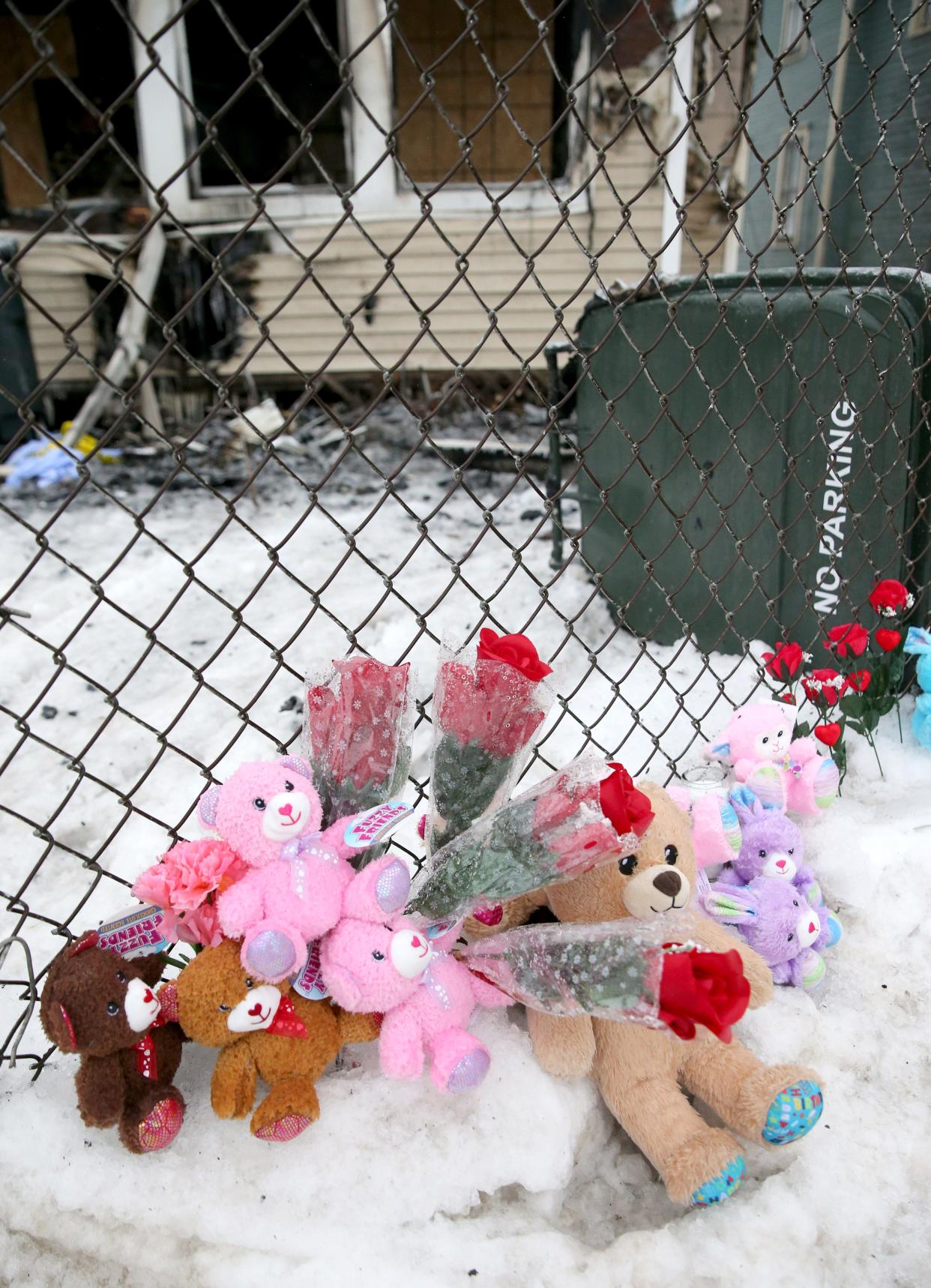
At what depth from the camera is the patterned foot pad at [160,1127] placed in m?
1.30

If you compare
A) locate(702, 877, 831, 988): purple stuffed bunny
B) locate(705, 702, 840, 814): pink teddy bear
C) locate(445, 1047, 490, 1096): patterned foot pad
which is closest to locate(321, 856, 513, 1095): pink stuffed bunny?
locate(445, 1047, 490, 1096): patterned foot pad

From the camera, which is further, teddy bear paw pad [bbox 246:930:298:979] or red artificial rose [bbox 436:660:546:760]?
red artificial rose [bbox 436:660:546:760]

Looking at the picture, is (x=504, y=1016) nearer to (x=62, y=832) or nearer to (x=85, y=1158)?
(x=85, y=1158)

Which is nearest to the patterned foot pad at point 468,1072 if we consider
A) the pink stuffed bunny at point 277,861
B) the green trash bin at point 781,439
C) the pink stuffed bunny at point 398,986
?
the pink stuffed bunny at point 398,986

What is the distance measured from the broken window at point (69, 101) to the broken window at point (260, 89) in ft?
2.09

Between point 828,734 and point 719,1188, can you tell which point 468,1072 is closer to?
point 719,1188

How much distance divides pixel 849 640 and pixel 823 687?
136mm

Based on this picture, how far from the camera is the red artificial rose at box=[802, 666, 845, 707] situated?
2.19m

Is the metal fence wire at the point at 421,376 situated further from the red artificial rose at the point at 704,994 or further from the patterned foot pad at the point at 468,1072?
the red artificial rose at the point at 704,994

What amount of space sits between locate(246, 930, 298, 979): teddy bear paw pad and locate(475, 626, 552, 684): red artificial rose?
0.51m

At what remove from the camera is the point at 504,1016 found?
1.52 metres

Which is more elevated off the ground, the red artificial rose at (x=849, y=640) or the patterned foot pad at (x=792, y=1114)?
the red artificial rose at (x=849, y=640)

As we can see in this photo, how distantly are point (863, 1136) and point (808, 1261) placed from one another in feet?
0.78

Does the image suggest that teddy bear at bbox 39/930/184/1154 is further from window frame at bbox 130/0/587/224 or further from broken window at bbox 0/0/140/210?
broken window at bbox 0/0/140/210
